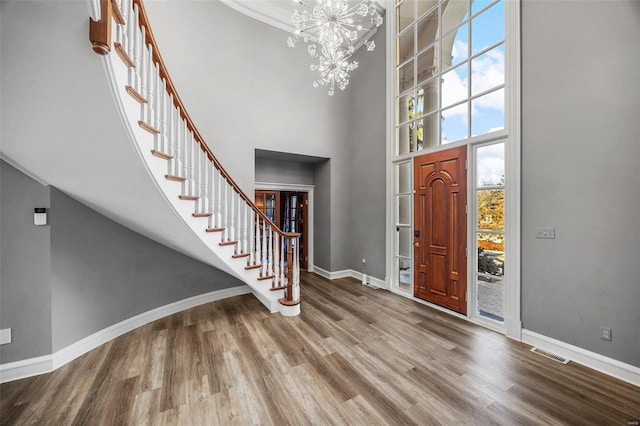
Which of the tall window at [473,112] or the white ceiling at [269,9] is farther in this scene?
the white ceiling at [269,9]

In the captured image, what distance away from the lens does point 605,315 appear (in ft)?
7.16

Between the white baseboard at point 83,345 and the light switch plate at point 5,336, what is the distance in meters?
0.19

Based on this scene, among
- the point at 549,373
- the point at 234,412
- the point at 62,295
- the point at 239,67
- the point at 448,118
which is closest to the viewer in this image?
the point at 234,412

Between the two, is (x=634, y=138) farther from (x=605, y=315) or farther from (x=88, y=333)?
(x=88, y=333)

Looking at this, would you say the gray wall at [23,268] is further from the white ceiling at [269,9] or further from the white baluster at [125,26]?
the white ceiling at [269,9]

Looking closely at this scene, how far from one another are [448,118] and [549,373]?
10.2 ft

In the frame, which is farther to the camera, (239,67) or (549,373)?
(239,67)

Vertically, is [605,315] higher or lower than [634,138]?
lower

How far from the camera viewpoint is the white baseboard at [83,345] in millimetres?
2174

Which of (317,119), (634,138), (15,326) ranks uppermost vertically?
(317,119)

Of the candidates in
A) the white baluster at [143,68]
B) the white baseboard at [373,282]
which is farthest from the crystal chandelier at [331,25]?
the white baseboard at [373,282]

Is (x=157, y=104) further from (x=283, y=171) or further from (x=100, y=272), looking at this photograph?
(x=283, y=171)

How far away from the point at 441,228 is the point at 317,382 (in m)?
2.62

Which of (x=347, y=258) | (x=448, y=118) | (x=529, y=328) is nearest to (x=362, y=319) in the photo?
(x=529, y=328)
